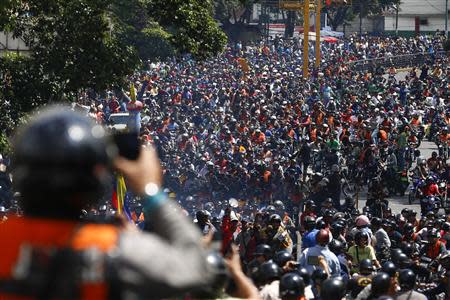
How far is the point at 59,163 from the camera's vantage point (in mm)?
2309

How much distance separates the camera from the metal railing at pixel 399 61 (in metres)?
52.5

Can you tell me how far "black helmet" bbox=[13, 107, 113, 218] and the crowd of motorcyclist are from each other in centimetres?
172

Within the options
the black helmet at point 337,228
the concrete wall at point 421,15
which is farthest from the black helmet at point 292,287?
the concrete wall at point 421,15

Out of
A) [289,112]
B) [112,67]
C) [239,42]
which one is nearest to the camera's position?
[112,67]

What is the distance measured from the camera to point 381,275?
8641 millimetres

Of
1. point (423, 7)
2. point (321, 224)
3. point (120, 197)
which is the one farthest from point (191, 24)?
point (423, 7)

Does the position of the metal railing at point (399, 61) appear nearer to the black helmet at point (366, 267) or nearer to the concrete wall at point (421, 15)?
the concrete wall at point (421, 15)

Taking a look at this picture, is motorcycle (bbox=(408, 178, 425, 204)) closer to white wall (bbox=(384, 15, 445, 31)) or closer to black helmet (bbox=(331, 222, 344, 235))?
black helmet (bbox=(331, 222, 344, 235))

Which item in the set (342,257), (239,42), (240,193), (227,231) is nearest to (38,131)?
(342,257)

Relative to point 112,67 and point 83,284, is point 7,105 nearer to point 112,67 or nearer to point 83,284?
point 112,67

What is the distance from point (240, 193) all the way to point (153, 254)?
64.8 ft

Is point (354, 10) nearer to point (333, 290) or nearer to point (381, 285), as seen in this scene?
point (381, 285)

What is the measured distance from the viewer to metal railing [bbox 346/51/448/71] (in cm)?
5253

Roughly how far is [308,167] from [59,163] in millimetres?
22632
